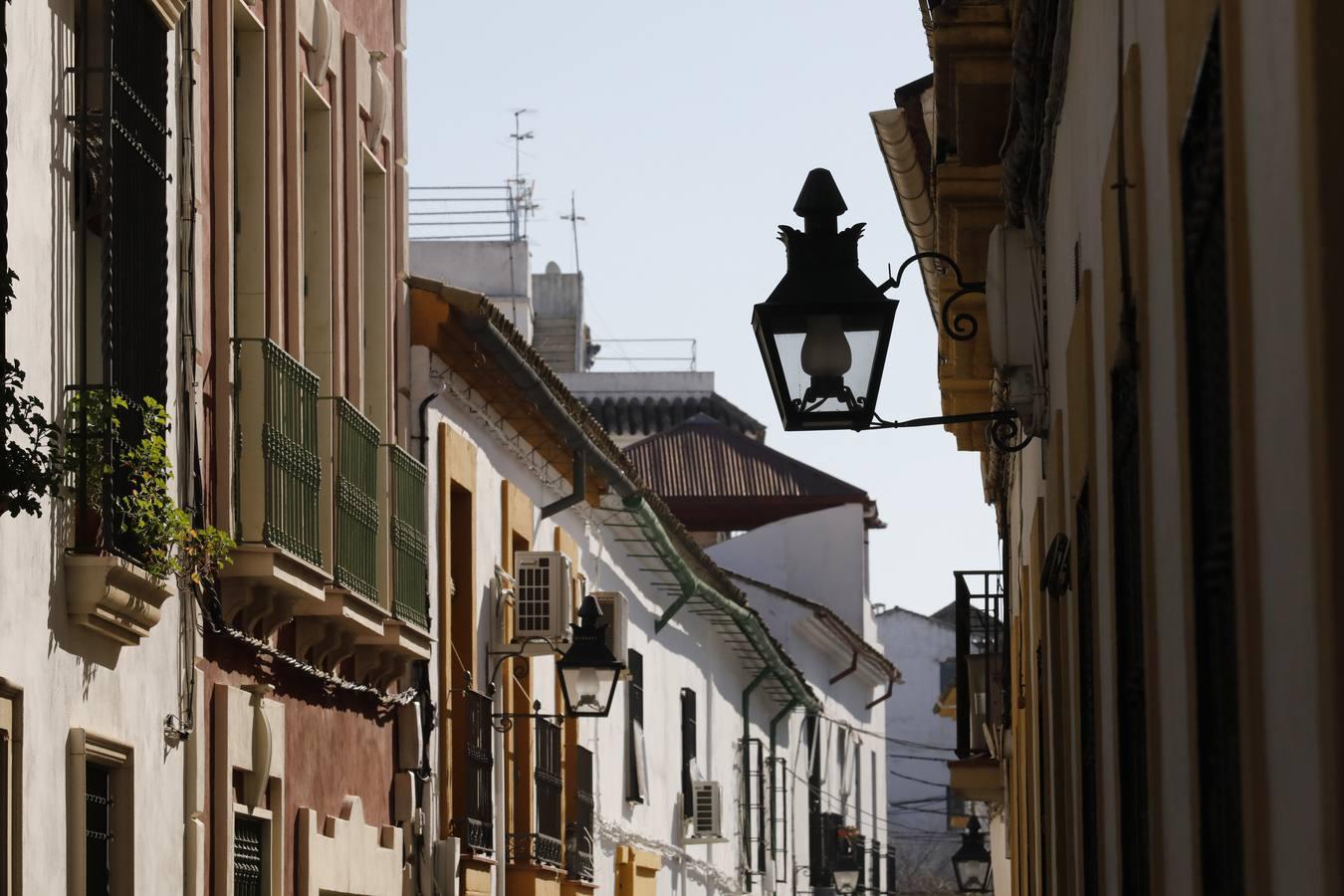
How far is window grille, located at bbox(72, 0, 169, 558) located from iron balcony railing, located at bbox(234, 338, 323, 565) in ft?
3.49

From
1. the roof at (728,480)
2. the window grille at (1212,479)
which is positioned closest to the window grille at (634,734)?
the window grille at (1212,479)

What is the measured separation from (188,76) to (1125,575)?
6407mm

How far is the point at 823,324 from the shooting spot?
6.66 meters

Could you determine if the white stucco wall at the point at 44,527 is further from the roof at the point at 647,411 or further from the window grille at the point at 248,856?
the roof at the point at 647,411

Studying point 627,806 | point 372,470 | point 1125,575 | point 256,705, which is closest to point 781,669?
point 627,806

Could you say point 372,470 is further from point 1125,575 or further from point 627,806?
point 627,806

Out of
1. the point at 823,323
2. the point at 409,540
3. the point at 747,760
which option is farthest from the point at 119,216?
the point at 747,760

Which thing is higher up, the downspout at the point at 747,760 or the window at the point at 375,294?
the window at the point at 375,294

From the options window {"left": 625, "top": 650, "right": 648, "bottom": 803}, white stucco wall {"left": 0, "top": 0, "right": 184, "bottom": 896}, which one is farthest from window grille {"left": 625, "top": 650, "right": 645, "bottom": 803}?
white stucco wall {"left": 0, "top": 0, "right": 184, "bottom": 896}

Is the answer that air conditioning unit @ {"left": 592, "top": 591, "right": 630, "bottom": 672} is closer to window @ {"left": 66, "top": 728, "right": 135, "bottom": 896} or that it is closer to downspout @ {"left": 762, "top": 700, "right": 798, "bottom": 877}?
window @ {"left": 66, "top": 728, "right": 135, "bottom": 896}

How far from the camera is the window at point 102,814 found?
27.0 ft

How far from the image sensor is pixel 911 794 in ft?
193

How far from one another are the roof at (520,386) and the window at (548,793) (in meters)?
2.08

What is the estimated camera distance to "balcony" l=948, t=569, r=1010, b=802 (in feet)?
47.8
